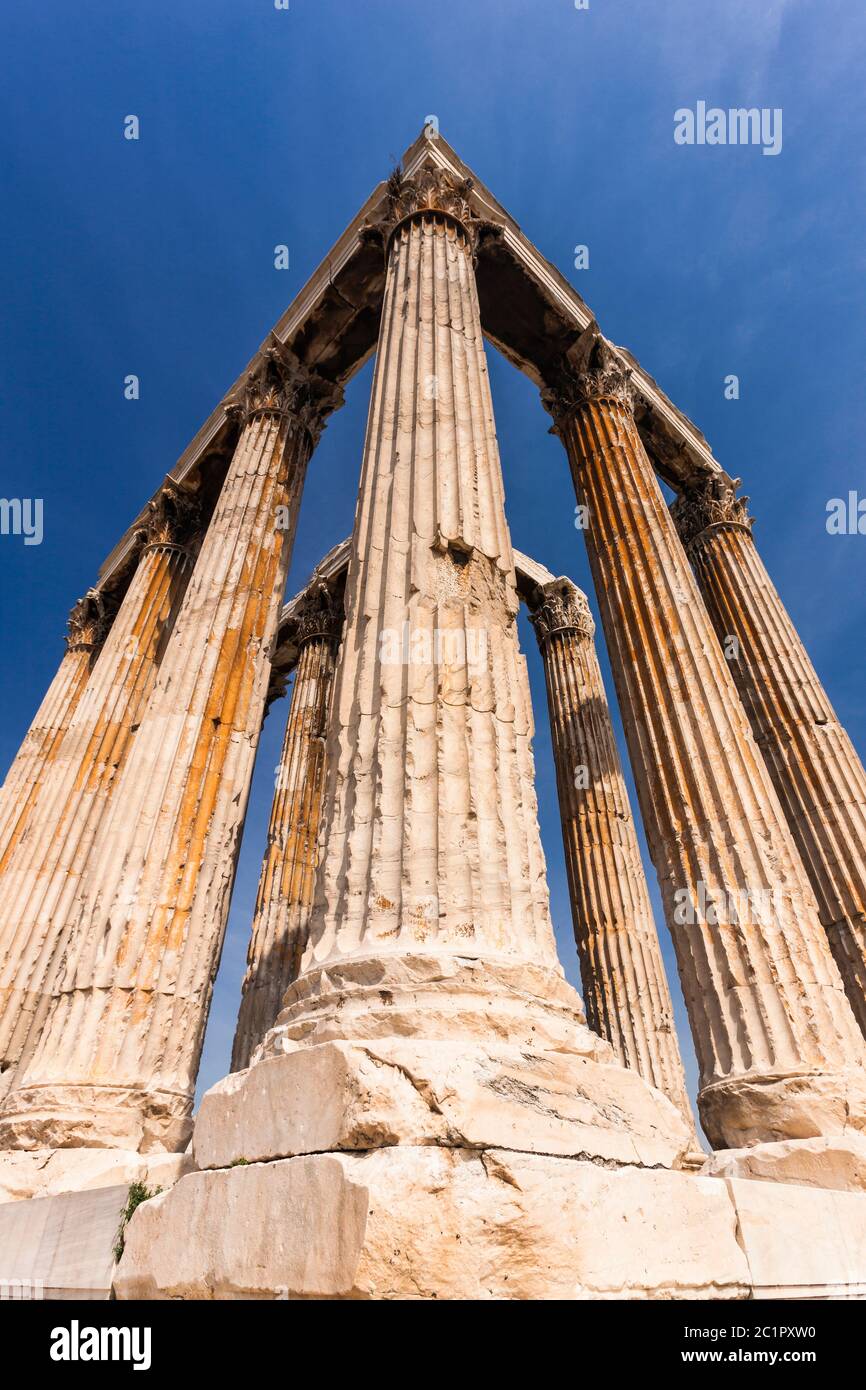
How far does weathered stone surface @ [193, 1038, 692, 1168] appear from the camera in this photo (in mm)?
2975

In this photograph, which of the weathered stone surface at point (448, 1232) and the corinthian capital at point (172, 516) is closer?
the weathered stone surface at point (448, 1232)

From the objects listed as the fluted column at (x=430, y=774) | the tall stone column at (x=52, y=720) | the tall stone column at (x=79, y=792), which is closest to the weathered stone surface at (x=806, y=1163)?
the fluted column at (x=430, y=774)

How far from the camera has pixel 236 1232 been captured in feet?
10.00

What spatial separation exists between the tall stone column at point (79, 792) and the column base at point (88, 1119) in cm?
517

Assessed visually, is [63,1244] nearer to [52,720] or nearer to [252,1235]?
[252,1235]

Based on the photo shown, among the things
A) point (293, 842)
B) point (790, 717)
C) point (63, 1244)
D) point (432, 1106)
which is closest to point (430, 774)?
point (432, 1106)

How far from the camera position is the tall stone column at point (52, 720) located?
559 inches

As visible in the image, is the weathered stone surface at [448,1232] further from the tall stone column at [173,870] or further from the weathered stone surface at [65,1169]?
the tall stone column at [173,870]

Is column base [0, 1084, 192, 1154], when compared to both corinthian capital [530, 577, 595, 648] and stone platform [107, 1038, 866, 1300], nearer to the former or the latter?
stone platform [107, 1038, 866, 1300]

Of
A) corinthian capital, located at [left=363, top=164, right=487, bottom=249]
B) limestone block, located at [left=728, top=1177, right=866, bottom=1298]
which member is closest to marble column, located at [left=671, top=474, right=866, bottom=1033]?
limestone block, located at [left=728, top=1177, right=866, bottom=1298]

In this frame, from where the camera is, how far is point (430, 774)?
4742mm
